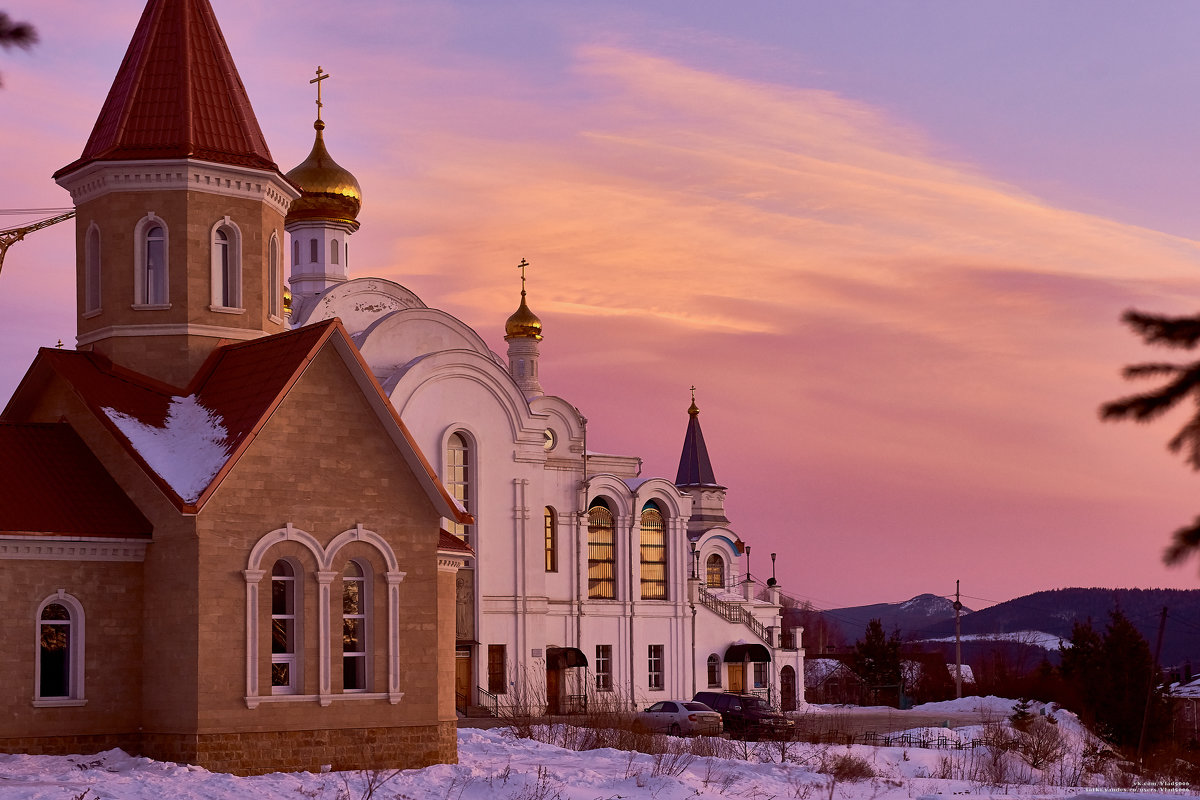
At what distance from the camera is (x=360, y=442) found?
19531mm

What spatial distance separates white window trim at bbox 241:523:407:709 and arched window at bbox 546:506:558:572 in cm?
1940

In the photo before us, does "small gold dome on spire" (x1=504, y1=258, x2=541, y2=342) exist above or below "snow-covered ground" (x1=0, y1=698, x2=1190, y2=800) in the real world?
above

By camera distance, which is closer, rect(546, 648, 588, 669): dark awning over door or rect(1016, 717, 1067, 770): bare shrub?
rect(1016, 717, 1067, 770): bare shrub

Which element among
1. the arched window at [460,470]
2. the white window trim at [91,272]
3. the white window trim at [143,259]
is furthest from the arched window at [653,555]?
the white window trim at [143,259]

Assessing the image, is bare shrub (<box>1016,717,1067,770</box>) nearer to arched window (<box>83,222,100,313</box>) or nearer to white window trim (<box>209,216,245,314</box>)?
white window trim (<box>209,216,245,314</box>)

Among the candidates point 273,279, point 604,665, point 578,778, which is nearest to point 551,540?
point 604,665

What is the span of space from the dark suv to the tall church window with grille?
40.5 ft

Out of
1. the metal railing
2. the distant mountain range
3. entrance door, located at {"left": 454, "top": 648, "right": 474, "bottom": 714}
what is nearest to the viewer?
entrance door, located at {"left": 454, "top": 648, "right": 474, "bottom": 714}

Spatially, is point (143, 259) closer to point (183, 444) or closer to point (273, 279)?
point (273, 279)

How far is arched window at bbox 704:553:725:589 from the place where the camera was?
54.8 meters

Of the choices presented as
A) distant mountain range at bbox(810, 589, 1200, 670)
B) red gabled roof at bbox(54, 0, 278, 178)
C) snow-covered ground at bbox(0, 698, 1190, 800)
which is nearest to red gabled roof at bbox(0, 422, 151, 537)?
snow-covered ground at bbox(0, 698, 1190, 800)

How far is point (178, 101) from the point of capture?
854 inches

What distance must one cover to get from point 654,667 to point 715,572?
1430 centimetres

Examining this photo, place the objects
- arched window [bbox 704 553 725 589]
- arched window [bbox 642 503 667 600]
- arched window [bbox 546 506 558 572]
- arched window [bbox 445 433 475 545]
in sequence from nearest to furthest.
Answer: arched window [bbox 445 433 475 545]
arched window [bbox 546 506 558 572]
arched window [bbox 642 503 667 600]
arched window [bbox 704 553 725 589]
